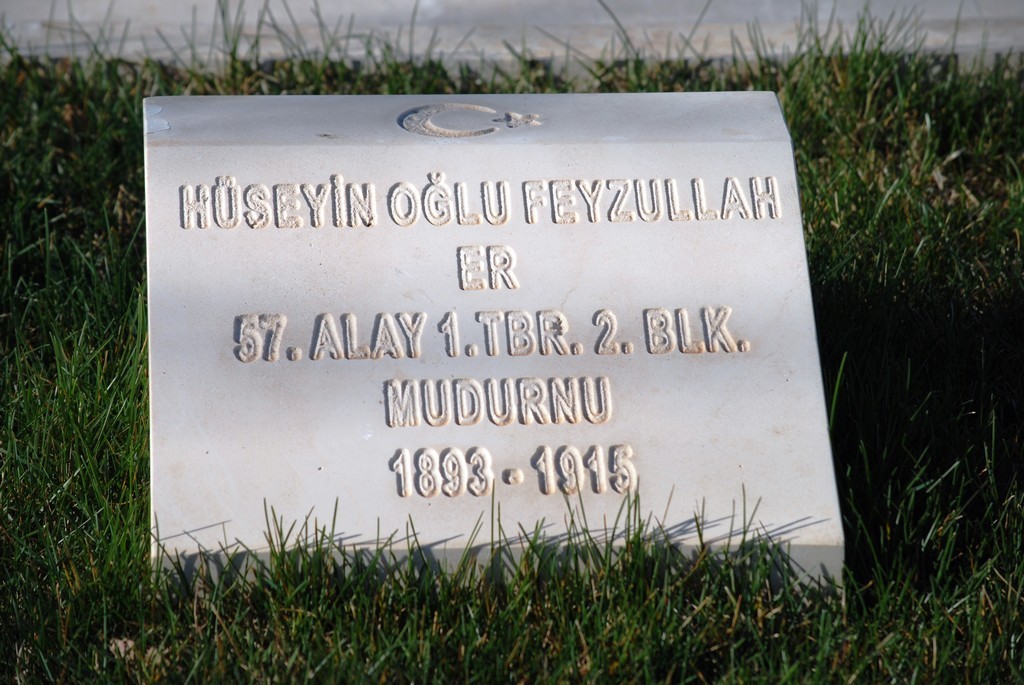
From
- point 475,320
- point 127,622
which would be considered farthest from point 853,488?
point 127,622

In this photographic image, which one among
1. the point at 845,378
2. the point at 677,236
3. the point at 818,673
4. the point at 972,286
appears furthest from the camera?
the point at 972,286

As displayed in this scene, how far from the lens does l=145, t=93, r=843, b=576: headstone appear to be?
1907 mm

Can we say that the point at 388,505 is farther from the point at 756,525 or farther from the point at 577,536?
the point at 756,525

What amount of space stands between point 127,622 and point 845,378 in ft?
4.64

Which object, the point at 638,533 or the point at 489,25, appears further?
the point at 489,25

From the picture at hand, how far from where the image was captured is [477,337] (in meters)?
1.99

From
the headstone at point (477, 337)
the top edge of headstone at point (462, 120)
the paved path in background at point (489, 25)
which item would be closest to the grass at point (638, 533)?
the headstone at point (477, 337)

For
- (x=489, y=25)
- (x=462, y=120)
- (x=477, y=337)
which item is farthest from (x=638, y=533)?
(x=489, y=25)

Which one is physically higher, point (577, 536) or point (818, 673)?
point (577, 536)

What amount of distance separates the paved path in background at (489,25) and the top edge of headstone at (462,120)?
1.38 metres

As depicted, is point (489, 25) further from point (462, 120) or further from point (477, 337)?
point (477, 337)

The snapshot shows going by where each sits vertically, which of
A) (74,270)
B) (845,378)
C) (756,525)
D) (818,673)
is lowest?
(818,673)

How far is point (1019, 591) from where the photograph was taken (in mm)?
1953

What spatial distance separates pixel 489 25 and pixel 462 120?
1.84 m
